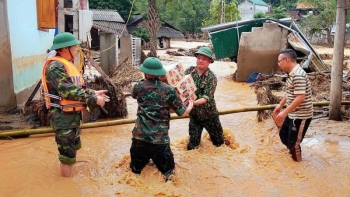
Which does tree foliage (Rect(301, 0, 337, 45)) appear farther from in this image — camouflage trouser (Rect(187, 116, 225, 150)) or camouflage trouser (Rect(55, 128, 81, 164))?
camouflage trouser (Rect(55, 128, 81, 164))

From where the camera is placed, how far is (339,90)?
22.5 ft

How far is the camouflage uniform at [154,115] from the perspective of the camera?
4.05 meters

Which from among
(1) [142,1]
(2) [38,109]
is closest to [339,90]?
(2) [38,109]

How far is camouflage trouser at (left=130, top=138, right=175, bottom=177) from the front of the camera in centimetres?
411

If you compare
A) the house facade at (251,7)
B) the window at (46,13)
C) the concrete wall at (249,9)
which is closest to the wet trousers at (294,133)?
the window at (46,13)

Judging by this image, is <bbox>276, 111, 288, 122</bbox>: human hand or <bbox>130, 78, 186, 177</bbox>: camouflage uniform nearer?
<bbox>130, 78, 186, 177</bbox>: camouflage uniform

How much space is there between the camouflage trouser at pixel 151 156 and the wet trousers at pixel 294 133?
1.81 metres

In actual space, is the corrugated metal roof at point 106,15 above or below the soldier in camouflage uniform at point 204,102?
above

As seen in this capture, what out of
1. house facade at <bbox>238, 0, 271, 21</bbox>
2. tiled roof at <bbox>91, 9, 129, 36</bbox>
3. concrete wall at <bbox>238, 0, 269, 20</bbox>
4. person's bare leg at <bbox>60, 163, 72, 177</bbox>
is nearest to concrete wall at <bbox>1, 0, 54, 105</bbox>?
person's bare leg at <bbox>60, 163, 72, 177</bbox>

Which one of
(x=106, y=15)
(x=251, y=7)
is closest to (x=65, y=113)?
(x=106, y=15)

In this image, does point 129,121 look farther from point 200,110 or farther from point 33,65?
point 33,65

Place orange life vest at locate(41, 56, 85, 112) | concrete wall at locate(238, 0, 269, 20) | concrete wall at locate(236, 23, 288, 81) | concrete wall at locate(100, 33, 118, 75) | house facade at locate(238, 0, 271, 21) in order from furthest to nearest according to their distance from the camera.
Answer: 1. concrete wall at locate(238, 0, 269, 20)
2. house facade at locate(238, 0, 271, 21)
3. concrete wall at locate(236, 23, 288, 81)
4. concrete wall at locate(100, 33, 118, 75)
5. orange life vest at locate(41, 56, 85, 112)

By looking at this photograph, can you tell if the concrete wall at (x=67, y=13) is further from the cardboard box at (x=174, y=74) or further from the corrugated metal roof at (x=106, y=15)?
the corrugated metal roof at (x=106, y=15)

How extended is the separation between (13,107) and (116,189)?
13.4 ft
